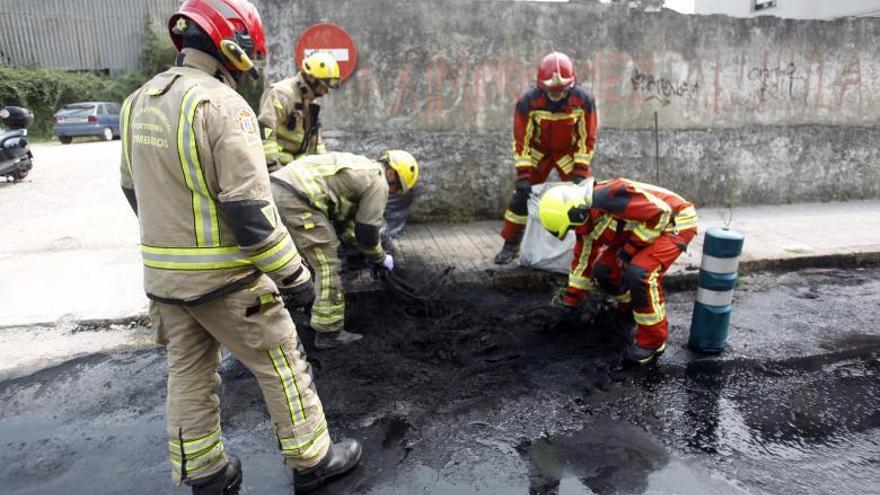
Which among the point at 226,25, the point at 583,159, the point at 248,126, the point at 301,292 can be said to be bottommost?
the point at 301,292

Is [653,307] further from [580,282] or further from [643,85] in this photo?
[643,85]

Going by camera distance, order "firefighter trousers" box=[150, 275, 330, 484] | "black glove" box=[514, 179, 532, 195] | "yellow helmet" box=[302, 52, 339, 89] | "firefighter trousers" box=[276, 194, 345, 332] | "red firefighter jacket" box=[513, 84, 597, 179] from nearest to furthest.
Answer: "firefighter trousers" box=[150, 275, 330, 484], "firefighter trousers" box=[276, 194, 345, 332], "yellow helmet" box=[302, 52, 339, 89], "red firefighter jacket" box=[513, 84, 597, 179], "black glove" box=[514, 179, 532, 195]

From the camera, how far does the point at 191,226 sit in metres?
2.25

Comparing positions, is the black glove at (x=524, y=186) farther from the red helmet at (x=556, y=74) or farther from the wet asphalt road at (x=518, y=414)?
the wet asphalt road at (x=518, y=414)

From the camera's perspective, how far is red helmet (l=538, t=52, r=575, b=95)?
5141 mm

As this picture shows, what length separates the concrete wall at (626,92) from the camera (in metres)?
6.58

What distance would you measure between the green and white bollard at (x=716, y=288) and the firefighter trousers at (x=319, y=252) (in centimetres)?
249

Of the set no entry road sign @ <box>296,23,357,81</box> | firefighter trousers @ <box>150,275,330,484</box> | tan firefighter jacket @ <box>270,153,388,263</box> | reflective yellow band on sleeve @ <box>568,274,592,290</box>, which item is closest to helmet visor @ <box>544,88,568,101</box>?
reflective yellow band on sleeve @ <box>568,274,592,290</box>

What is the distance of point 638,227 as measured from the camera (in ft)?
12.6

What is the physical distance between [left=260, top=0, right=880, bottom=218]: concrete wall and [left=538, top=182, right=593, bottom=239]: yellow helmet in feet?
10.9

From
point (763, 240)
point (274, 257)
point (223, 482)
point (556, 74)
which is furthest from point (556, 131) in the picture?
point (223, 482)

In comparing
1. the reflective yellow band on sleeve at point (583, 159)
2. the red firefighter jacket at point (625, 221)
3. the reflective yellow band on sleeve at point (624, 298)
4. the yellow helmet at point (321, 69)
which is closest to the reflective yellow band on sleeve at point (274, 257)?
the red firefighter jacket at point (625, 221)

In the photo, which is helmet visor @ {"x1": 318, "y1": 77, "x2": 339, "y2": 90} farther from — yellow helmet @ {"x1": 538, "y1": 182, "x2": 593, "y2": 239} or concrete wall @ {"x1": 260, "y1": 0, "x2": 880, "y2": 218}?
yellow helmet @ {"x1": 538, "y1": 182, "x2": 593, "y2": 239}

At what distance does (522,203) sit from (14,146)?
10049 mm
